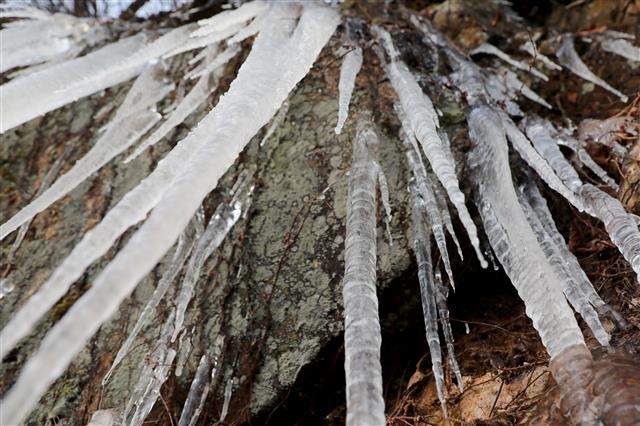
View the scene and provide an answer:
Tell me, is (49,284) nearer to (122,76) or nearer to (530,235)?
(530,235)

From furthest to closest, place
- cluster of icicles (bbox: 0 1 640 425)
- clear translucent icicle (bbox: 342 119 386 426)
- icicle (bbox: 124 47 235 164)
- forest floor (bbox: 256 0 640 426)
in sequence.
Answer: icicle (bbox: 124 47 235 164), forest floor (bbox: 256 0 640 426), clear translucent icicle (bbox: 342 119 386 426), cluster of icicles (bbox: 0 1 640 425)

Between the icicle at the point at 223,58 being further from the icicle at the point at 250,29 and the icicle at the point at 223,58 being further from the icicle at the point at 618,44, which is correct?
the icicle at the point at 618,44

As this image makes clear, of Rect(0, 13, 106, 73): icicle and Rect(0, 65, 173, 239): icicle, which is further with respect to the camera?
Rect(0, 13, 106, 73): icicle

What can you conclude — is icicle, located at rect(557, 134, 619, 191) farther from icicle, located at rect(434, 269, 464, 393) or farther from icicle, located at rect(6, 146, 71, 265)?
icicle, located at rect(6, 146, 71, 265)

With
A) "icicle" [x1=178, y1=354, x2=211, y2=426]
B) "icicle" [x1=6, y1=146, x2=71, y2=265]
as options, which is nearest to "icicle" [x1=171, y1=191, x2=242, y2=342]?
"icicle" [x1=178, y1=354, x2=211, y2=426]

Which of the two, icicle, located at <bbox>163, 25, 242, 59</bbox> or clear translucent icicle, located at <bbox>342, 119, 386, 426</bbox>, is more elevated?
icicle, located at <bbox>163, 25, 242, 59</bbox>

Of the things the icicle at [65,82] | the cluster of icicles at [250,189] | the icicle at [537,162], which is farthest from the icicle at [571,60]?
the icicle at [65,82]

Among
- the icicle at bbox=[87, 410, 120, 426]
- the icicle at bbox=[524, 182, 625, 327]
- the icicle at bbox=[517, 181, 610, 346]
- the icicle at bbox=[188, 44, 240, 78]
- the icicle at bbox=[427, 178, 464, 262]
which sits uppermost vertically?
the icicle at bbox=[188, 44, 240, 78]

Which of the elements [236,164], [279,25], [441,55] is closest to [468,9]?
[441,55]
